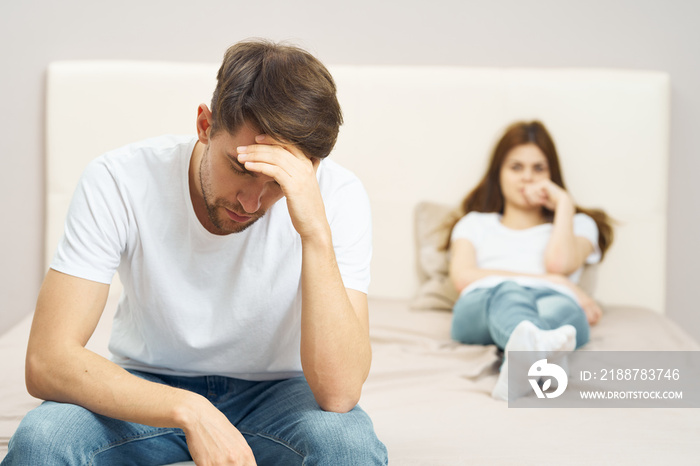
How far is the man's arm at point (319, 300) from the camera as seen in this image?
105cm

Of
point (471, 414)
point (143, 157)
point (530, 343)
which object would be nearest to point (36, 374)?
point (143, 157)

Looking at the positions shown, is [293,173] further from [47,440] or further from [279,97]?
[47,440]

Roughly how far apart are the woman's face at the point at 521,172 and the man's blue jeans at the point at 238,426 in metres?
1.34

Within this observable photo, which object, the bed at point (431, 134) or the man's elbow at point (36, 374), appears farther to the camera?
the bed at point (431, 134)

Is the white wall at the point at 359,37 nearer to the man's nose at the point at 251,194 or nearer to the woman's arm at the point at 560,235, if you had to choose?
the woman's arm at the point at 560,235

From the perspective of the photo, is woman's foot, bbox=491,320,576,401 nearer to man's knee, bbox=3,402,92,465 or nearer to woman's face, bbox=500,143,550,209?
woman's face, bbox=500,143,550,209

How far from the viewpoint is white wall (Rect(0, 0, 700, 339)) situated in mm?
2523

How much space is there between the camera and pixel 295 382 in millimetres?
1170

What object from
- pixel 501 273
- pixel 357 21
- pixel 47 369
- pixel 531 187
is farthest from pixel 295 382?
pixel 357 21

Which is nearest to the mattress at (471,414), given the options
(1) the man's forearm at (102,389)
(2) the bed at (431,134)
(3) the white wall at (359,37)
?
(1) the man's forearm at (102,389)

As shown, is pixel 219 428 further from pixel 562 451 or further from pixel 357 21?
pixel 357 21

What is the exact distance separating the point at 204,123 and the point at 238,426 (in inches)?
20.6

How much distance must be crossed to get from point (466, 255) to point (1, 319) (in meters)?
1.87

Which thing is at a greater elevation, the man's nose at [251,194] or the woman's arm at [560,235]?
the man's nose at [251,194]
